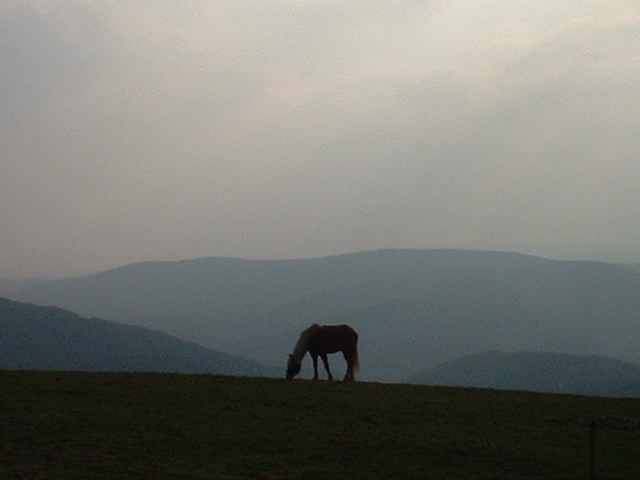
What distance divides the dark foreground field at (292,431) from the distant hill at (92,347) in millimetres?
127702

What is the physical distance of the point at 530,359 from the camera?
183875 mm

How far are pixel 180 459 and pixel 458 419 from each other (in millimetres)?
6967

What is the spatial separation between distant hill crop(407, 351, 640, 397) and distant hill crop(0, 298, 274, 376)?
4325cm

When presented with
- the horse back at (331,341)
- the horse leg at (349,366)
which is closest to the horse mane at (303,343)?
the horse back at (331,341)

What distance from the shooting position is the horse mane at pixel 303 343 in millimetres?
25281

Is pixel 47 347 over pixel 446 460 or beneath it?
over

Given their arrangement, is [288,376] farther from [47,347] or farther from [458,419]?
[47,347]

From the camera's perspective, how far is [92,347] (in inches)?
6334

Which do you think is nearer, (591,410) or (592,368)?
(591,410)

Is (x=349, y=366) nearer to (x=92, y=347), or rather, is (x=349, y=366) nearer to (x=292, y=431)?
(x=292, y=431)

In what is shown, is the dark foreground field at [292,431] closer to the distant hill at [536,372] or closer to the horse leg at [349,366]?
the horse leg at [349,366]

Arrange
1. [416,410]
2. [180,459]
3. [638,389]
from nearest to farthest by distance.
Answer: [180,459]
[416,410]
[638,389]

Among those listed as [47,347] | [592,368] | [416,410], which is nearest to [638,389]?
[592,368]

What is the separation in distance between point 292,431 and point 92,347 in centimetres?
15191
